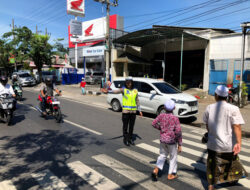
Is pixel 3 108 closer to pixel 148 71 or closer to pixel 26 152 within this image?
pixel 26 152

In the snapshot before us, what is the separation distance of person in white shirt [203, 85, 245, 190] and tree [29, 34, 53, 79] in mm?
24399

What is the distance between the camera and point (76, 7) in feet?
78.6

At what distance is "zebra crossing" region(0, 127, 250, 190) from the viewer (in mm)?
3436

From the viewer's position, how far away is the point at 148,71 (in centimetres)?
2528

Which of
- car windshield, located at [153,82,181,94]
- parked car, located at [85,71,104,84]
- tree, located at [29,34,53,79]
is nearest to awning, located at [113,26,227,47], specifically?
parked car, located at [85,71,104,84]

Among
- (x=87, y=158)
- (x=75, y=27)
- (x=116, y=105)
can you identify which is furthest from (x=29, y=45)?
(x=87, y=158)

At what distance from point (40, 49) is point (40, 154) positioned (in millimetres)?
22489

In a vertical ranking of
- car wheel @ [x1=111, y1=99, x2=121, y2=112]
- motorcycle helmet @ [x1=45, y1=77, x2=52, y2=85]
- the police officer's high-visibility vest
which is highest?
motorcycle helmet @ [x1=45, y1=77, x2=52, y2=85]

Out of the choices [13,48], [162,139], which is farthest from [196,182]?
[13,48]

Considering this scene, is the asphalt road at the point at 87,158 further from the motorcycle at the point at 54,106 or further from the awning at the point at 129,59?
the awning at the point at 129,59

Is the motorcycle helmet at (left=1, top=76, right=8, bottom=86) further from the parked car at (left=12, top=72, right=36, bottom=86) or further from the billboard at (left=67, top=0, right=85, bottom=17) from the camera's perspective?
the billboard at (left=67, top=0, right=85, bottom=17)

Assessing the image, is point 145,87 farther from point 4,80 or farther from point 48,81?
point 4,80

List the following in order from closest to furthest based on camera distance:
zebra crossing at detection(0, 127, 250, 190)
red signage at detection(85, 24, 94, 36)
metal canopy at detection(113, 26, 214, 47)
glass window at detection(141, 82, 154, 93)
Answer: zebra crossing at detection(0, 127, 250, 190) < glass window at detection(141, 82, 154, 93) < metal canopy at detection(113, 26, 214, 47) < red signage at detection(85, 24, 94, 36)

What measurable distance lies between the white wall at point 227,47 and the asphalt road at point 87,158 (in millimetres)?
11147
